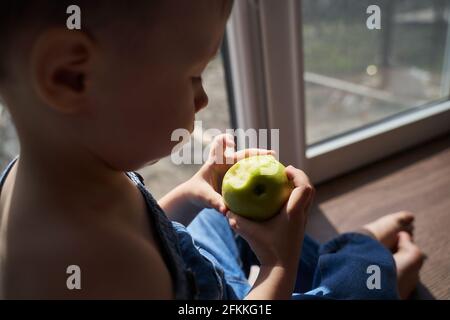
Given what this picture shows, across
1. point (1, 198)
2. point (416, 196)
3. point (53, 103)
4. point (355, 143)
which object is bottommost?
point (416, 196)

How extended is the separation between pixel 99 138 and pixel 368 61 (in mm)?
883

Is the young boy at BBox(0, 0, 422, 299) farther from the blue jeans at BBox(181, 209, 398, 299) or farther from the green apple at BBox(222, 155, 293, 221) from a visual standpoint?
the blue jeans at BBox(181, 209, 398, 299)

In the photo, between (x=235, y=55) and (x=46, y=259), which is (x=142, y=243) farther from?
(x=235, y=55)

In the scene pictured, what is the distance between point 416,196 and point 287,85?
0.41 m

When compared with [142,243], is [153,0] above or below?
above

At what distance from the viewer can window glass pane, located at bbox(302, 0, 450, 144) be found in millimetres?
971

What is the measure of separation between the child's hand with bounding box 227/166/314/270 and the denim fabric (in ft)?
0.23

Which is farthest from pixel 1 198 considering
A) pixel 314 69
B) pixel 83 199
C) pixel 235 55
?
pixel 314 69

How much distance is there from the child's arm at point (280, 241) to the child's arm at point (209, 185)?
0.25ft

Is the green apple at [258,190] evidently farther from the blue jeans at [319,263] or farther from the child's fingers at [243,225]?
the blue jeans at [319,263]

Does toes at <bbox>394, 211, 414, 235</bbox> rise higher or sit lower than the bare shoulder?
lower

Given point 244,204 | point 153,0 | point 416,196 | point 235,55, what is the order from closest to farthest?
point 153,0
point 244,204
point 235,55
point 416,196

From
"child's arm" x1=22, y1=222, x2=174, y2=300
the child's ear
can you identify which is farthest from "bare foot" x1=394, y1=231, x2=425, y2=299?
the child's ear
